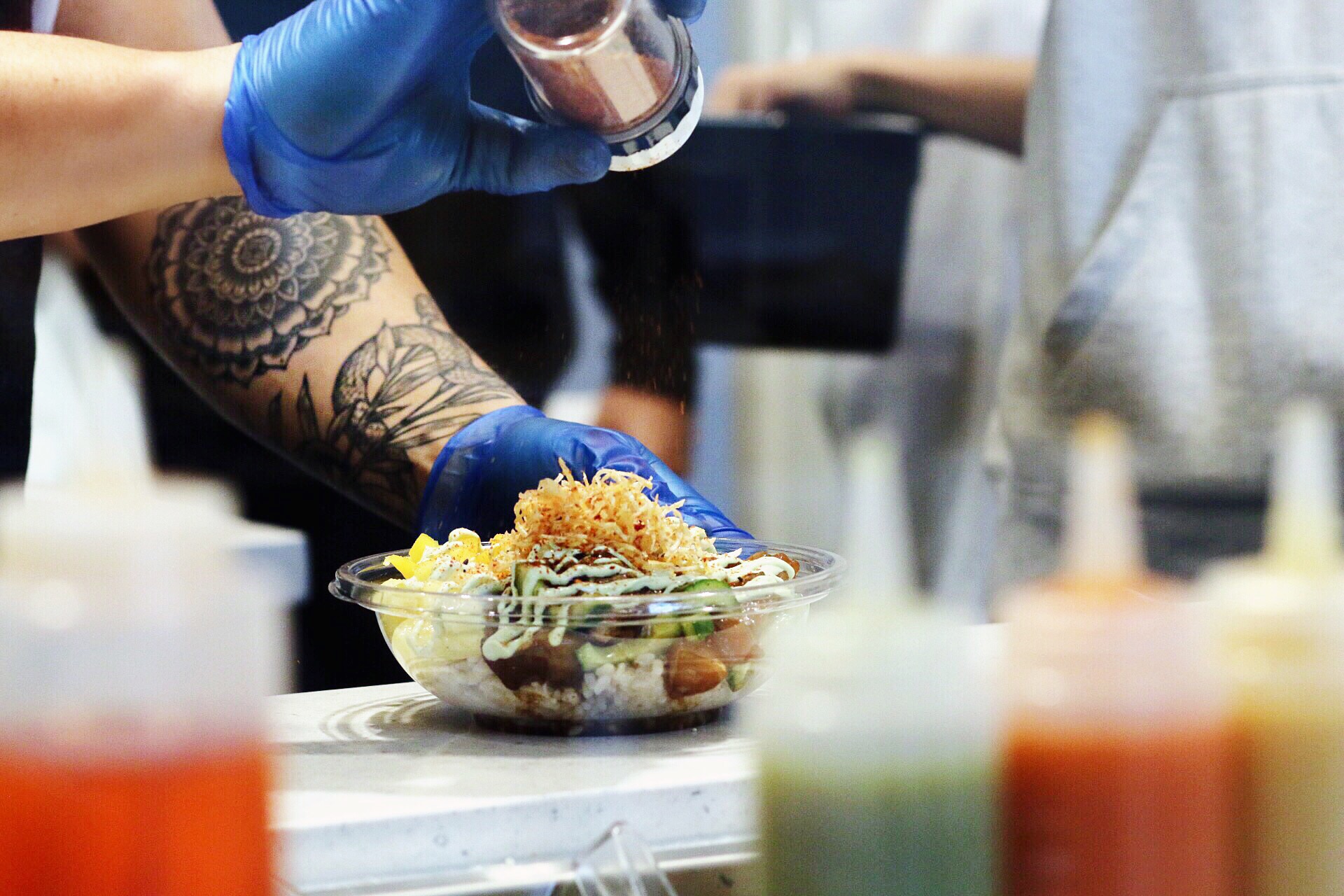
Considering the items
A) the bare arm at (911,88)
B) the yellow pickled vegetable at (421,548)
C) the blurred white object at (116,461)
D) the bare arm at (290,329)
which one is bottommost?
the yellow pickled vegetable at (421,548)

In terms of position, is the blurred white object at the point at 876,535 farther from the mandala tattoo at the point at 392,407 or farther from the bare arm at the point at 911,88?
the bare arm at the point at 911,88

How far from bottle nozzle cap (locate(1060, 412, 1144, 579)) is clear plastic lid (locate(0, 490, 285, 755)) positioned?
0.27 metres

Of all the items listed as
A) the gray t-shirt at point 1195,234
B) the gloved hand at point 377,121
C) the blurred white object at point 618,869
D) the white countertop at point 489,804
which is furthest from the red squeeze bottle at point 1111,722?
the gray t-shirt at point 1195,234

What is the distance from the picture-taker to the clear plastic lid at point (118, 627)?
389 mm

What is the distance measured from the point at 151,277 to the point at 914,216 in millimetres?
1310

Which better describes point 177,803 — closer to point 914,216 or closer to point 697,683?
point 697,683

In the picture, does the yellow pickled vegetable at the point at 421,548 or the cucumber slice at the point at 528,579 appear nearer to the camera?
the cucumber slice at the point at 528,579

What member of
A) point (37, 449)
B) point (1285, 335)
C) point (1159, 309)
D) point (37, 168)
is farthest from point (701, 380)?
point (37, 168)

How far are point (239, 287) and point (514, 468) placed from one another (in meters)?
0.46

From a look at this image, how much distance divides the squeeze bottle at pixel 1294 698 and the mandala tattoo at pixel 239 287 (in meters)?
1.23

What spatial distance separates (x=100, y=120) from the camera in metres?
1.16

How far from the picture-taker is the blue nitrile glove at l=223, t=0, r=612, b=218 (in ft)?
3.54

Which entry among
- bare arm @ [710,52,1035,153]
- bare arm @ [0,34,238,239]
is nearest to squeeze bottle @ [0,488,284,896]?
bare arm @ [0,34,238,239]

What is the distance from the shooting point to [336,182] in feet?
3.79
